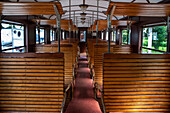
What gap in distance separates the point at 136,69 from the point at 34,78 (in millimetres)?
2338

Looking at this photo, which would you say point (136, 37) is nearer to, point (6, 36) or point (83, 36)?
point (6, 36)

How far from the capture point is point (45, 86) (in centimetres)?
369

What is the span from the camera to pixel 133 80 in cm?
382

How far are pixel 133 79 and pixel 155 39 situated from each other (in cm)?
381

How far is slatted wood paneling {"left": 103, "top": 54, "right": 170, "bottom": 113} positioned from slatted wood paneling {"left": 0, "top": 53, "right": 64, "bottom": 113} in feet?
3.67

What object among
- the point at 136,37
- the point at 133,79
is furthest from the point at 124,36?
the point at 133,79

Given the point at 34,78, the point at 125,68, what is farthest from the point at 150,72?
the point at 34,78

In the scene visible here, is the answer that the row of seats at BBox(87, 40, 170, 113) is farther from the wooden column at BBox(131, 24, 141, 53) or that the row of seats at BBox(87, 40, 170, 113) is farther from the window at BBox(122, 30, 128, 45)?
the window at BBox(122, 30, 128, 45)

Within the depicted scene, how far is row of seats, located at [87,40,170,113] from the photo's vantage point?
3811 millimetres

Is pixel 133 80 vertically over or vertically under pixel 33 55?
under

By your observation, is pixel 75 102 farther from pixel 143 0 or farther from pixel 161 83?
pixel 143 0

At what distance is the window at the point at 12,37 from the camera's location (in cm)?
592

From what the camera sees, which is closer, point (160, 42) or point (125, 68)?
point (125, 68)

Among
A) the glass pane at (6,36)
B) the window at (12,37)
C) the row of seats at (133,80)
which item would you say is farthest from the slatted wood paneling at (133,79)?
the window at (12,37)
